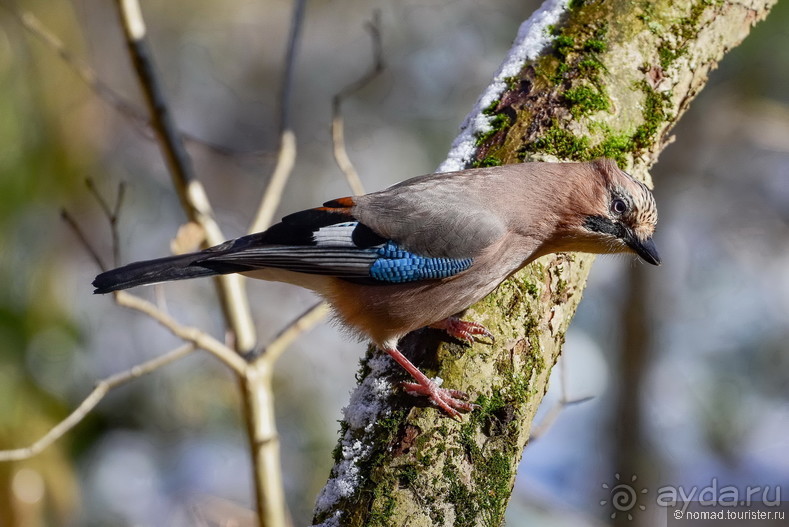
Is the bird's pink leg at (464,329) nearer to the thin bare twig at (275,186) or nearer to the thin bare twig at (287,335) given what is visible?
the thin bare twig at (287,335)

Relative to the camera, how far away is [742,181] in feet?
29.4

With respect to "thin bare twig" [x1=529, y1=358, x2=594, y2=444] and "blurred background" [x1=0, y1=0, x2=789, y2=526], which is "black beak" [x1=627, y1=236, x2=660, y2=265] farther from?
"blurred background" [x1=0, y1=0, x2=789, y2=526]

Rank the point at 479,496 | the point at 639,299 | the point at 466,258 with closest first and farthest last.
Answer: the point at 479,496 → the point at 466,258 → the point at 639,299

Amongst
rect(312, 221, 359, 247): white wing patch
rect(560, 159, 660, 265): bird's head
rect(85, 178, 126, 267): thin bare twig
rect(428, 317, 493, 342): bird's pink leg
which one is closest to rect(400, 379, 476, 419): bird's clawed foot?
rect(428, 317, 493, 342): bird's pink leg

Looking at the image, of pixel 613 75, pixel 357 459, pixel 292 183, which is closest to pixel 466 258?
pixel 357 459

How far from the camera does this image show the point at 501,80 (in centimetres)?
392

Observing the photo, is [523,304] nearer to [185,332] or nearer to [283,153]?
[185,332]

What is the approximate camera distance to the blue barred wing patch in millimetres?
3311

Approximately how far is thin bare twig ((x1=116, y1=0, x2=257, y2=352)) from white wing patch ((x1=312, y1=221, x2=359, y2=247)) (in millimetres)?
1241

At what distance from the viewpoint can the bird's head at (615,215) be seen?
3.41 m

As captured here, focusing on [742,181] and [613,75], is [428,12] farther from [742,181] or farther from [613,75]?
[613,75]

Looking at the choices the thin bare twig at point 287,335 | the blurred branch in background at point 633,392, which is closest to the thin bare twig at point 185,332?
the thin bare twig at point 287,335

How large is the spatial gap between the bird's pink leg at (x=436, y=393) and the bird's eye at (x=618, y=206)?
1180mm

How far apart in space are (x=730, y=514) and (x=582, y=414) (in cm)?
203
